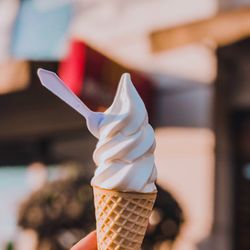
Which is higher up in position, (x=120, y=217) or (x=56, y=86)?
(x=56, y=86)

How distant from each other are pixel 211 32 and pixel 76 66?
159 centimetres

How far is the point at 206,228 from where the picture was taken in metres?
6.88

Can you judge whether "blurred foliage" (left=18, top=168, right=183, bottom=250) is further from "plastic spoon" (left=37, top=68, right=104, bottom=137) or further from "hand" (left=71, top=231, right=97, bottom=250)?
"plastic spoon" (left=37, top=68, right=104, bottom=137)

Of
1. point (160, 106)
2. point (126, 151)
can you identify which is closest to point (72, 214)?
point (160, 106)

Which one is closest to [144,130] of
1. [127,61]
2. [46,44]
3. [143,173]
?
[143,173]

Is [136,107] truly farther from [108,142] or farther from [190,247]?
[190,247]

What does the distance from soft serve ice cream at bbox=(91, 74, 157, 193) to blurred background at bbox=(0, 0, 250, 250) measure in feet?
11.1

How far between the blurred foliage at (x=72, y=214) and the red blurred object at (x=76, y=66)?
105 cm

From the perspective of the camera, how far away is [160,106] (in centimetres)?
761

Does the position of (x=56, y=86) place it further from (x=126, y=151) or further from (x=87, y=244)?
(x=87, y=244)

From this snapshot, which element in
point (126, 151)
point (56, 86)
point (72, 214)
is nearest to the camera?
point (56, 86)

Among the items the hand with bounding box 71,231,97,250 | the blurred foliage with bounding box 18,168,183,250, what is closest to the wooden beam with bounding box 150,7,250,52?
the blurred foliage with bounding box 18,168,183,250

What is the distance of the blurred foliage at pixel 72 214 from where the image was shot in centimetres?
594

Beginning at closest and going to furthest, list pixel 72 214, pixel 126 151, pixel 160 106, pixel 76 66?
pixel 126 151
pixel 72 214
pixel 76 66
pixel 160 106
